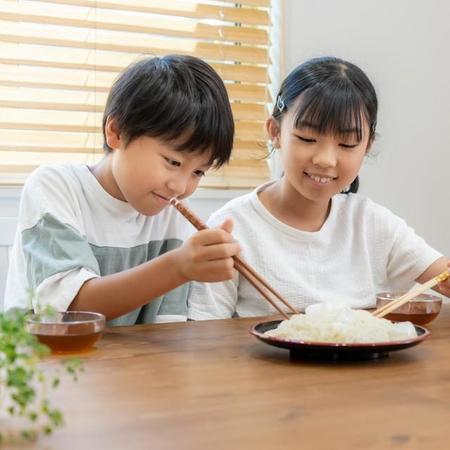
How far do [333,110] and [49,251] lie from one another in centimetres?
72

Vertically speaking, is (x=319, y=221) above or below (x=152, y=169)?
below

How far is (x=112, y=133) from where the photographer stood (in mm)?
1530

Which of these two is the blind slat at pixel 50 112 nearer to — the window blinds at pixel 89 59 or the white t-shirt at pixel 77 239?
the window blinds at pixel 89 59

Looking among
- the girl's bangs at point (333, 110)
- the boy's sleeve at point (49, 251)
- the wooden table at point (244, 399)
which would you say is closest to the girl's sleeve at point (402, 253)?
the girl's bangs at point (333, 110)

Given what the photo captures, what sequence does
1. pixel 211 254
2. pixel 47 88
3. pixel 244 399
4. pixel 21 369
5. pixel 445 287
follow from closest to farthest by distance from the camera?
1. pixel 21 369
2. pixel 244 399
3. pixel 211 254
4. pixel 445 287
5. pixel 47 88

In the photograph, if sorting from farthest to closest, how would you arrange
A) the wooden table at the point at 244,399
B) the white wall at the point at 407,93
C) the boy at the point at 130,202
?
the white wall at the point at 407,93, the boy at the point at 130,202, the wooden table at the point at 244,399

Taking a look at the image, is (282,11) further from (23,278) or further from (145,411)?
(145,411)

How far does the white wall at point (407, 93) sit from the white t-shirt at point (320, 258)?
0.81 m

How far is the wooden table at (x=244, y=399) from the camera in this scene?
67cm

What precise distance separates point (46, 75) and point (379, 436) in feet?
5.82

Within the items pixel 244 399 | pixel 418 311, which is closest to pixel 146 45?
pixel 418 311

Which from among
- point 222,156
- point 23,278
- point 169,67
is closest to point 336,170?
point 222,156

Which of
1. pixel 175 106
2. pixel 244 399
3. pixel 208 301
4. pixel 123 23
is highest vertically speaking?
pixel 123 23

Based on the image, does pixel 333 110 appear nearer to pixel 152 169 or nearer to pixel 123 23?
pixel 152 169
